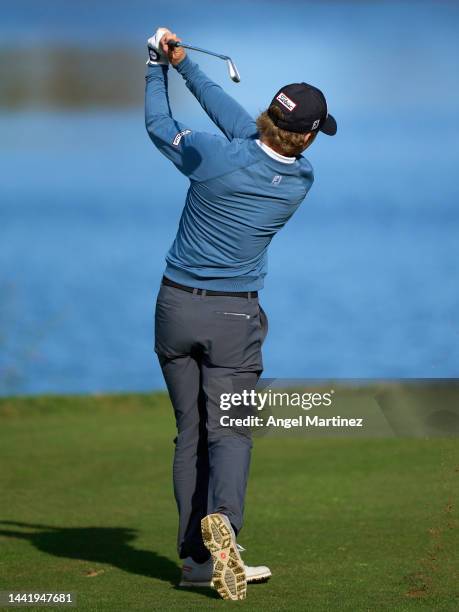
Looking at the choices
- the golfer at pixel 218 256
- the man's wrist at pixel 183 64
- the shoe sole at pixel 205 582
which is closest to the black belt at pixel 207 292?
the golfer at pixel 218 256

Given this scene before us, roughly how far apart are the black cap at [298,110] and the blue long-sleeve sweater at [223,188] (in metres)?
0.14

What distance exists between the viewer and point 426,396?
6172 millimetres

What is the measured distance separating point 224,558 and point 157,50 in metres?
1.96

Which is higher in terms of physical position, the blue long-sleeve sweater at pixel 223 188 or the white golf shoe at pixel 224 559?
the blue long-sleeve sweater at pixel 223 188

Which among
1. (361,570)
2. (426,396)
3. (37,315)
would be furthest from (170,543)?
(37,315)

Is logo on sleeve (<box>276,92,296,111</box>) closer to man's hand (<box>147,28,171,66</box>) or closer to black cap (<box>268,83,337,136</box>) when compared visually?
black cap (<box>268,83,337,136</box>)

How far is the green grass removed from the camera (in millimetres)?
5984

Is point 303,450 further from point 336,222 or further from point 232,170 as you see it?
point 336,222

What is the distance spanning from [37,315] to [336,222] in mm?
15679

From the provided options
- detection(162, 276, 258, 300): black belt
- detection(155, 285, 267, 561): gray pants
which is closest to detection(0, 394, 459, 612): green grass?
detection(155, 285, 267, 561): gray pants

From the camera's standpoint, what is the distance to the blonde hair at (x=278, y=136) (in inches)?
225

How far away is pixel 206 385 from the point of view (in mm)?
6012

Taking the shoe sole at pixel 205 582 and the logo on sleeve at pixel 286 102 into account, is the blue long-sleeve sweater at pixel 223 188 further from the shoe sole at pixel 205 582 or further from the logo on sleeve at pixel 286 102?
the shoe sole at pixel 205 582

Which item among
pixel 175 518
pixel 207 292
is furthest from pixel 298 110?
pixel 175 518
